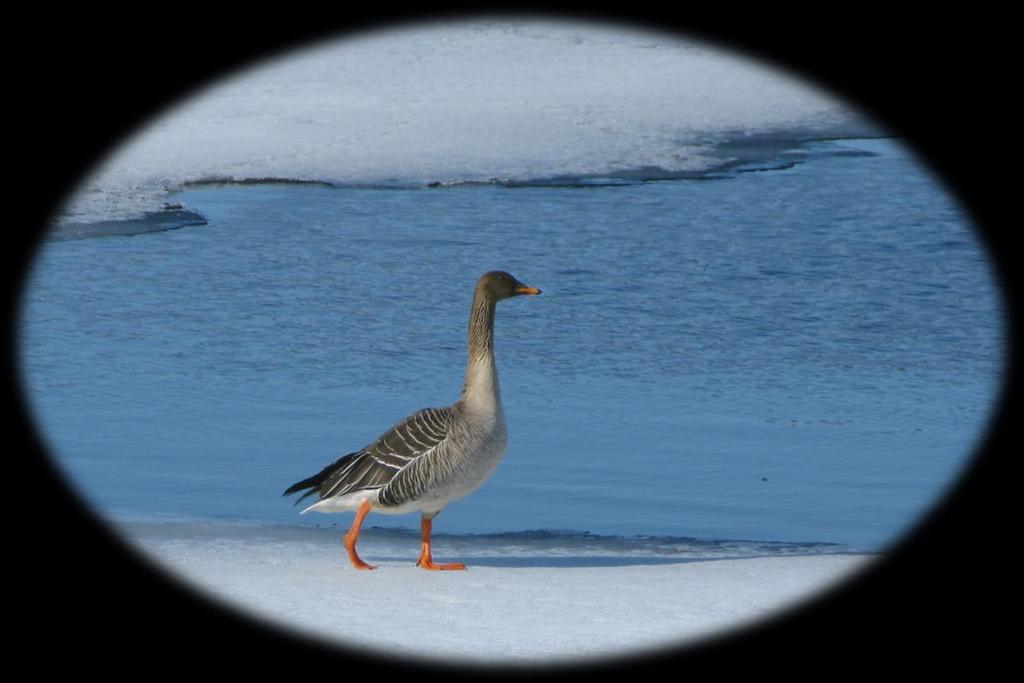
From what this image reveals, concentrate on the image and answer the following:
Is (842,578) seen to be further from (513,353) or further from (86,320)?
(86,320)

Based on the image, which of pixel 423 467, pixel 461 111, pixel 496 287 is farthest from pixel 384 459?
pixel 461 111

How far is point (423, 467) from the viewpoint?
5.31 meters

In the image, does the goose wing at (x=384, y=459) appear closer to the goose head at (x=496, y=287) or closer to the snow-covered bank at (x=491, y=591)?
the snow-covered bank at (x=491, y=591)

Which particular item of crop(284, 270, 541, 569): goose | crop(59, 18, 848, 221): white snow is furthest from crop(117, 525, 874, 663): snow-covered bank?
crop(59, 18, 848, 221): white snow

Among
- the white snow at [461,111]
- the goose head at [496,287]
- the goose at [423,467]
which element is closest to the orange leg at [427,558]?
the goose at [423,467]

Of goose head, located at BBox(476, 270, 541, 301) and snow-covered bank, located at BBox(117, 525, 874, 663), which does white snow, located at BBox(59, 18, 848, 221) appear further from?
snow-covered bank, located at BBox(117, 525, 874, 663)

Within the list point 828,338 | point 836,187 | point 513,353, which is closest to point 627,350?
point 513,353

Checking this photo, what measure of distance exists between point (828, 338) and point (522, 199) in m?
3.57

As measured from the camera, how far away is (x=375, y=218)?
34.9ft

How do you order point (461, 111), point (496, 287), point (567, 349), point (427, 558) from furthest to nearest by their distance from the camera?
point (461, 111) < point (567, 349) < point (496, 287) < point (427, 558)

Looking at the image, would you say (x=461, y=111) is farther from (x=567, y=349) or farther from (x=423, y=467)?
(x=423, y=467)

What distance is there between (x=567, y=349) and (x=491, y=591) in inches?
127

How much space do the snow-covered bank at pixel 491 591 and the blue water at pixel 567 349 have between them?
345mm

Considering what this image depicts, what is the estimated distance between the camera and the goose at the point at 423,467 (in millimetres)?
5312
